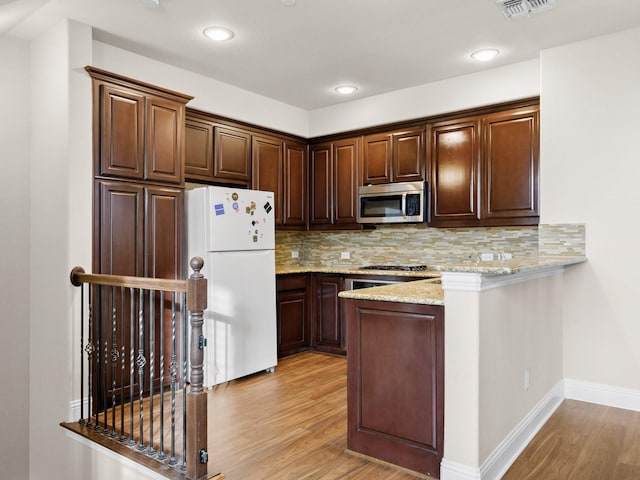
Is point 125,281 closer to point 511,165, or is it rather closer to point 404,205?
point 404,205

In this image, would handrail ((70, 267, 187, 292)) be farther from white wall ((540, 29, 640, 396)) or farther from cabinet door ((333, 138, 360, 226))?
white wall ((540, 29, 640, 396))

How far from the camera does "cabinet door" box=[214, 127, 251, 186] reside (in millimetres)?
4363

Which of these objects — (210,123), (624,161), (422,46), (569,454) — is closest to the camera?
(569,454)

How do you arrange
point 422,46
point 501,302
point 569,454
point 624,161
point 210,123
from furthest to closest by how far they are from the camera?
point 210,123 → point 422,46 → point 624,161 → point 569,454 → point 501,302

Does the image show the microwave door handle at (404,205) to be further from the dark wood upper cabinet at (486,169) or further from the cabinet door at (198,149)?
the cabinet door at (198,149)

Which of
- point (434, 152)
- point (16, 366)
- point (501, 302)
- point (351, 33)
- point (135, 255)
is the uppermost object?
point (351, 33)

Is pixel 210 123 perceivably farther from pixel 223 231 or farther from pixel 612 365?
pixel 612 365

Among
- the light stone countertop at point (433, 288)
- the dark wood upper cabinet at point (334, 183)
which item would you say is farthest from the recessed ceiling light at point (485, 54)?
the light stone countertop at point (433, 288)

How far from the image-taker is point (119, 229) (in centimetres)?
326

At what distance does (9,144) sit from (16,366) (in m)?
1.63

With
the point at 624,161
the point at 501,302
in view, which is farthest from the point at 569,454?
the point at 624,161

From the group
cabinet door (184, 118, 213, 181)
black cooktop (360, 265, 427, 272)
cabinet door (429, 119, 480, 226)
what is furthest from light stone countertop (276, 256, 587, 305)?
cabinet door (184, 118, 213, 181)

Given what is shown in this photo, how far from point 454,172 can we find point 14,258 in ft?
12.2

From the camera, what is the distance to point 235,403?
3400 mm
